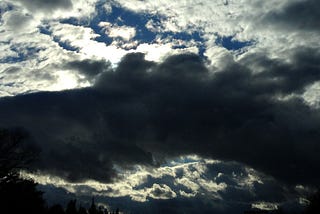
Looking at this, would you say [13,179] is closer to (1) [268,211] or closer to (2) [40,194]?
(2) [40,194]

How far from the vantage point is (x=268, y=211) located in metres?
188

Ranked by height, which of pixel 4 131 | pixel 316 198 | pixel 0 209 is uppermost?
pixel 4 131

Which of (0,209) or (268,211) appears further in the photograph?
(268,211)

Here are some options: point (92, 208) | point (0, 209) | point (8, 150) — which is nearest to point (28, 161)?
point (8, 150)

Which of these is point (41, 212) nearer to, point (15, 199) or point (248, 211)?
point (15, 199)

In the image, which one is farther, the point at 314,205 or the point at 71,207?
the point at 71,207

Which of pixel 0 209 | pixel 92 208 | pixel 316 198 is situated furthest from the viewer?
pixel 92 208

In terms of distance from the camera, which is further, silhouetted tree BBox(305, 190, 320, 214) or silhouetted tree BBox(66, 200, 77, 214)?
silhouetted tree BBox(66, 200, 77, 214)

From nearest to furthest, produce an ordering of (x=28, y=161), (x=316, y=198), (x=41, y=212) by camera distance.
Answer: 1. (x=28, y=161)
2. (x=316, y=198)
3. (x=41, y=212)

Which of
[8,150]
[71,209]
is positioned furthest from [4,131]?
[71,209]

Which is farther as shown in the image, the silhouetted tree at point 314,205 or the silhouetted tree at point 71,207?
the silhouetted tree at point 71,207

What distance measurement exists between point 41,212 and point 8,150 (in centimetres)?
3312

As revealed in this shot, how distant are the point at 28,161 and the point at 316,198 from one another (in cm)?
5384

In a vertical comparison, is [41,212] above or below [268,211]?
below
